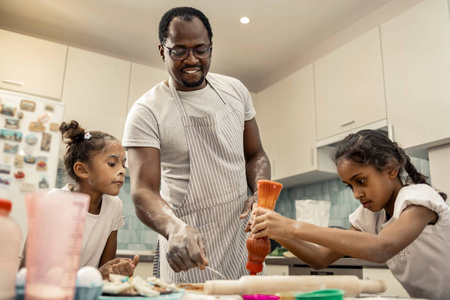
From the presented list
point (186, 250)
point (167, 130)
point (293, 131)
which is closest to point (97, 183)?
point (167, 130)

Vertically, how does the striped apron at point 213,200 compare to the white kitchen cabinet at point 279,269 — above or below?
above

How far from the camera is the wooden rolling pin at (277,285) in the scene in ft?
2.33

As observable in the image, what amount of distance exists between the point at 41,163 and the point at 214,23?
170 centimetres

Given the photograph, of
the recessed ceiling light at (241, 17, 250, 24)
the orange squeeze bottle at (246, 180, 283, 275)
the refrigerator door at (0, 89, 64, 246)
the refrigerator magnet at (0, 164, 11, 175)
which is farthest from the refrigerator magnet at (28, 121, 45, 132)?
the orange squeeze bottle at (246, 180, 283, 275)

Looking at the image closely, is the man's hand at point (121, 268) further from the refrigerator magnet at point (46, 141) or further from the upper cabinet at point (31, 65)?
the upper cabinet at point (31, 65)

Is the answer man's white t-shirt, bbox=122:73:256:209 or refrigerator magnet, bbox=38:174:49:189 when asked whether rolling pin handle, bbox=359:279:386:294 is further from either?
refrigerator magnet, bbox=38:174:49:189

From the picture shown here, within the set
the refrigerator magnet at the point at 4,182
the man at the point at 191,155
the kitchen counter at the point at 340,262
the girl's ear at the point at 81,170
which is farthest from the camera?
the refrigerator magnet at the point at 4,182

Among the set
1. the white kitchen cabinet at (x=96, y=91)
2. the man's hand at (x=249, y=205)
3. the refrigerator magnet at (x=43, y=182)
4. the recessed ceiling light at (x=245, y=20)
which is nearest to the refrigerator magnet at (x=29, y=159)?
the refrigerator magnet at (x=43, y=182)

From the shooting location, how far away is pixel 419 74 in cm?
246

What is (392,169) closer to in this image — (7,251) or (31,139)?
(7,251)

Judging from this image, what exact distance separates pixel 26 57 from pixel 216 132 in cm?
246

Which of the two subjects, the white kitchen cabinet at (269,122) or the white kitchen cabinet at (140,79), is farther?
the white kitchen cabinet at (269,122)

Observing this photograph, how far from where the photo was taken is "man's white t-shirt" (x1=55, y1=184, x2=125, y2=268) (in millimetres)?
1433

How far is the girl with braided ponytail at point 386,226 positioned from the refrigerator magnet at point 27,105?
2.30 m
